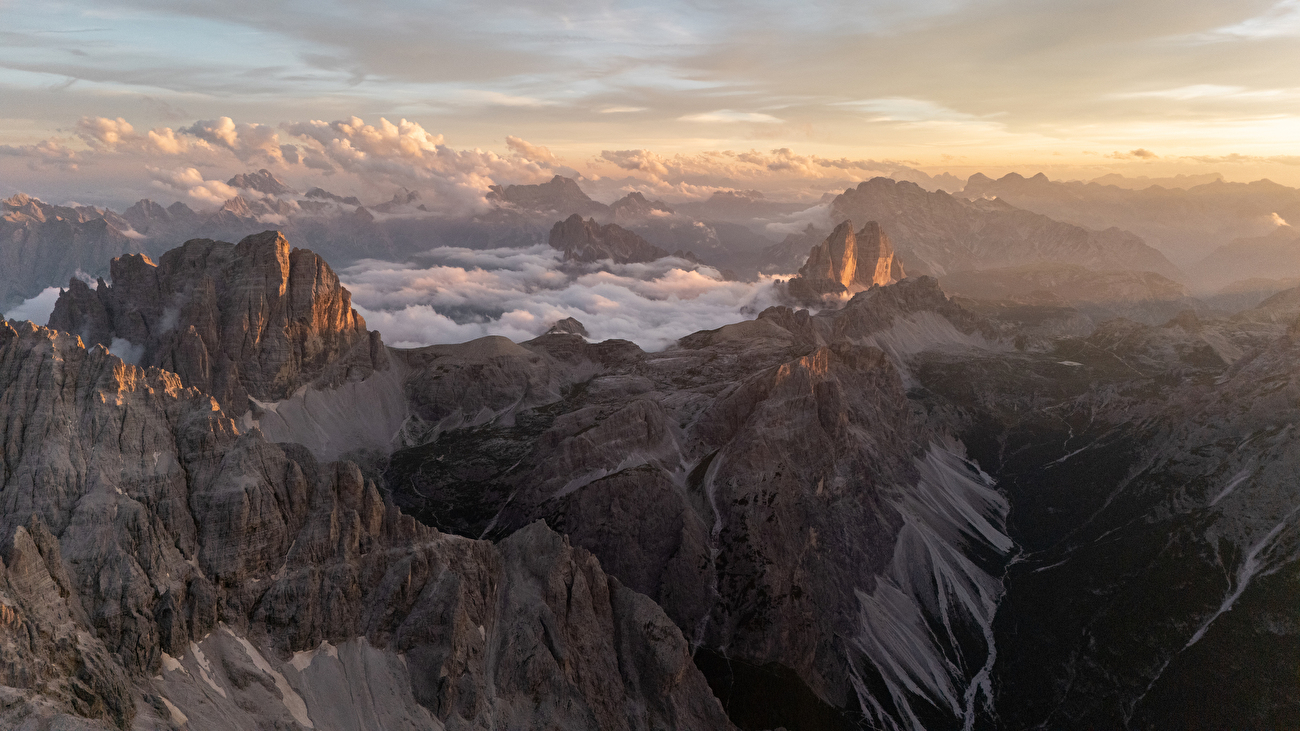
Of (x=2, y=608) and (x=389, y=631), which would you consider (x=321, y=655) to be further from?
(x=2, y=608)

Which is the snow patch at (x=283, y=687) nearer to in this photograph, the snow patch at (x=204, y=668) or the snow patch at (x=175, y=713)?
the snow patch at (x=204, y=668)

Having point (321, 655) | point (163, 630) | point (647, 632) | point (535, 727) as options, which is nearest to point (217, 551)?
point (163, 630)

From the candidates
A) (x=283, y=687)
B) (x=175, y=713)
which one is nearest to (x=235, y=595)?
(x=283, y=687)

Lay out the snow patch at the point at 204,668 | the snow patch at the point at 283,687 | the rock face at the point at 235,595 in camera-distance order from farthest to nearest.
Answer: the snow patch at the point at 283,687, the snow patch at the point at 204,668, the rock face at the point at 235,595

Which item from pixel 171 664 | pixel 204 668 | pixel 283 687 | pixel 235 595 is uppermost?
pixel 235 595

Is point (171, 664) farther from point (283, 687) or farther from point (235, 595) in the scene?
point (283, 687)

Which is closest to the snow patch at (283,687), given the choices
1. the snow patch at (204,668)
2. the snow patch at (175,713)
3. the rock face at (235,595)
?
the rock face at (235,595)

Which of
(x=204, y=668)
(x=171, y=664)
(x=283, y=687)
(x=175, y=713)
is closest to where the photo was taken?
(x=175, y=713)

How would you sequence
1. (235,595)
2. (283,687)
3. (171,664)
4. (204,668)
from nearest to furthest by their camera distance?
(171,664), (204,668), (283,687), (235,595)

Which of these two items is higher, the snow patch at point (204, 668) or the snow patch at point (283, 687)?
the snow patch at point (204, 668)

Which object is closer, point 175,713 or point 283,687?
point 175,713
